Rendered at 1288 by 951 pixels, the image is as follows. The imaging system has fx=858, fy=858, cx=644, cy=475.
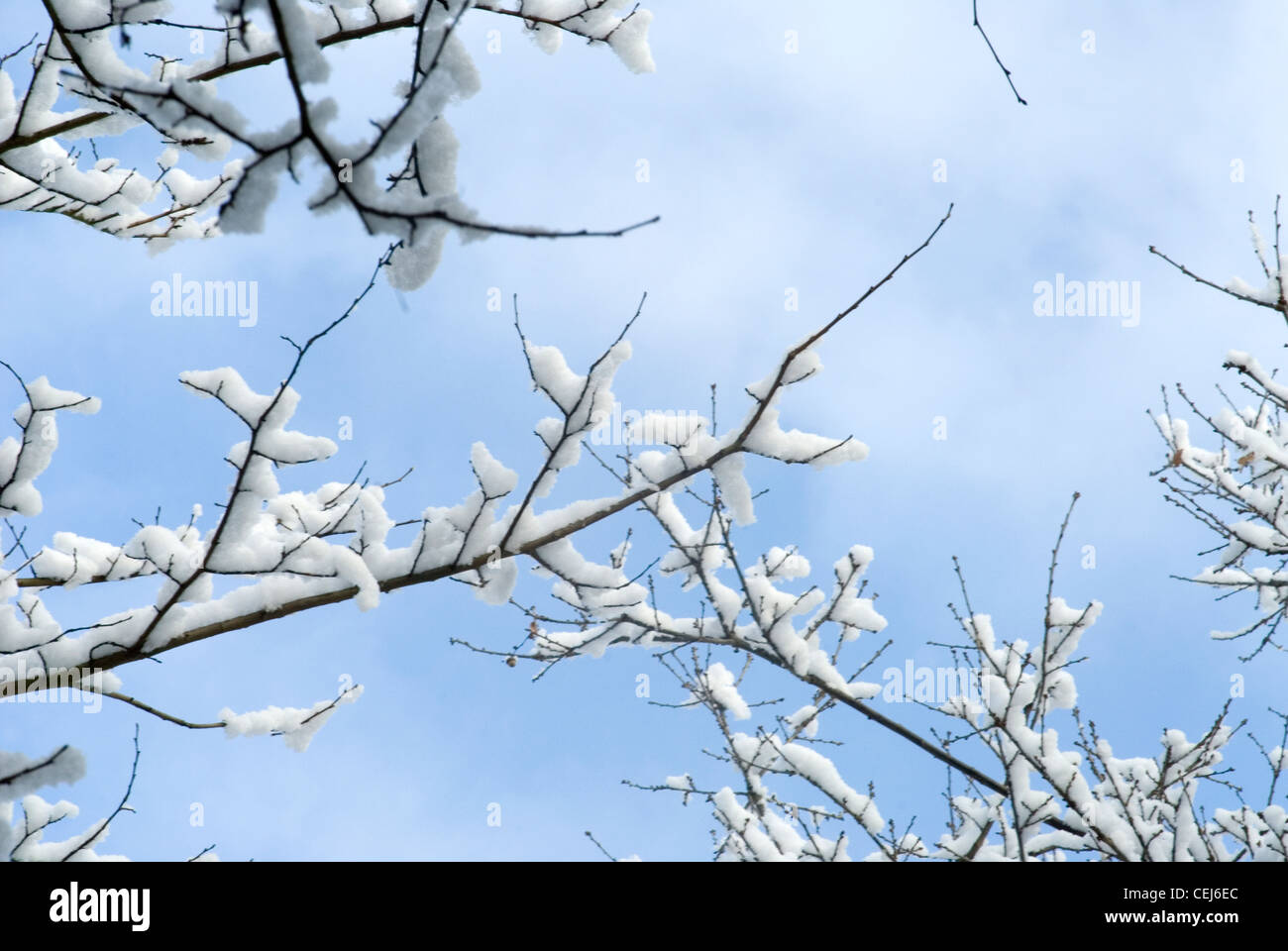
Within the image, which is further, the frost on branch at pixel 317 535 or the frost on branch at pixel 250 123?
the frost on branch at pixel 317 535

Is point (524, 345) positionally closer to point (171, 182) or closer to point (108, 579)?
point (108, 579)

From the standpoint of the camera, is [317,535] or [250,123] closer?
[250,123]

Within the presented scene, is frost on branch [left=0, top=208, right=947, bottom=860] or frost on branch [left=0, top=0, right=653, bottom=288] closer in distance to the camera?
frost on branch [left=0, top=0, right=653, bottom=288]
